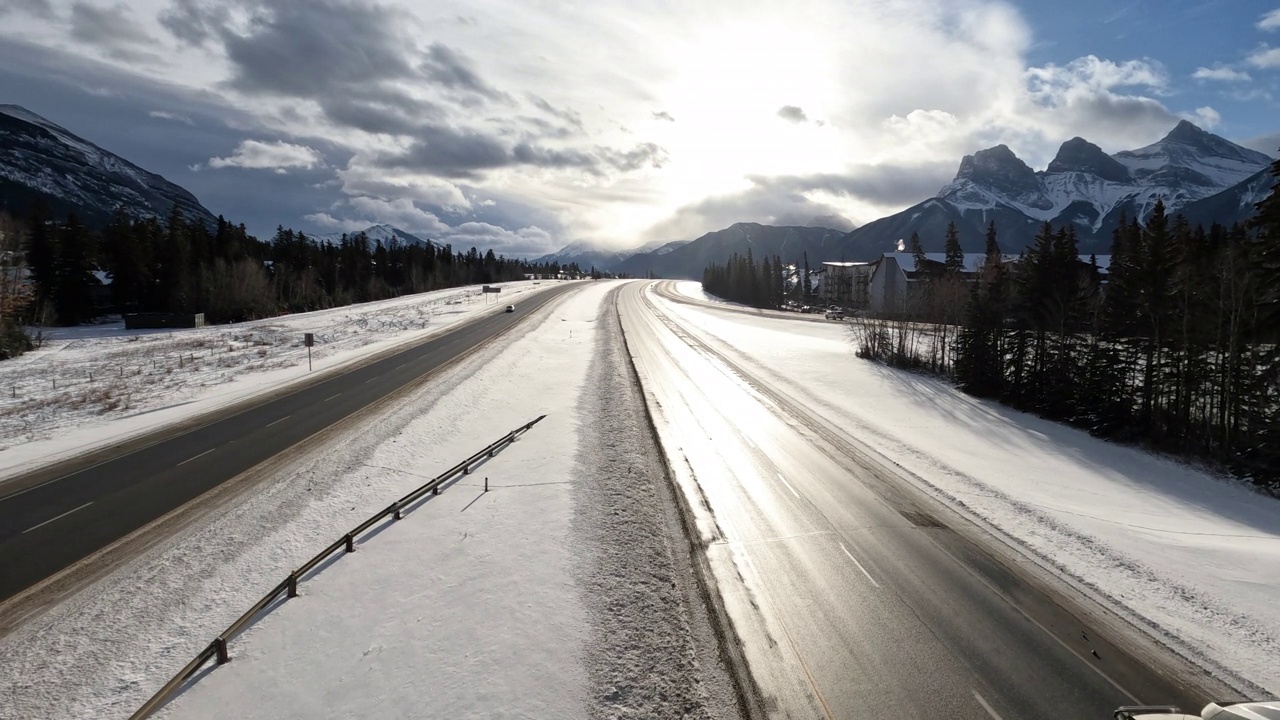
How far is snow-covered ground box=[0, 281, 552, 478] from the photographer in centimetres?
2412

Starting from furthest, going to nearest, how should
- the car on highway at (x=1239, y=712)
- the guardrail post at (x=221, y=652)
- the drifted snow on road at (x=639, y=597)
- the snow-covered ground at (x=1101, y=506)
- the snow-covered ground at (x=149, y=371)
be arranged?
the snow-covered ground at (x=149, y=371), the snow-covered ground at (x=1101, y=506), the guardrail post at (x=221, y=652), the drifted snow on road at (x=639, y=597), the car on highway at (x=1239, y=712)

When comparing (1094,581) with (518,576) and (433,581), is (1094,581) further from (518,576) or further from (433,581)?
(433,581)

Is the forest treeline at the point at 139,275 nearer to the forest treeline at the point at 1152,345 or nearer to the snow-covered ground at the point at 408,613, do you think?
the snow-covered ground at the point at 408,613

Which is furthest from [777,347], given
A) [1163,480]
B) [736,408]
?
[1163,480]

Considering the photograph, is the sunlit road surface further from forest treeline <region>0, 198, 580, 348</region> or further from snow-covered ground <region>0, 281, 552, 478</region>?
forest treeline <region>0, 198, 580, 348</region>

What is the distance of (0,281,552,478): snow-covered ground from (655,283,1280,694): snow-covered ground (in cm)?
3154

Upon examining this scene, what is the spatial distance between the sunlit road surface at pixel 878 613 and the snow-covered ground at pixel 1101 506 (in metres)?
2.02

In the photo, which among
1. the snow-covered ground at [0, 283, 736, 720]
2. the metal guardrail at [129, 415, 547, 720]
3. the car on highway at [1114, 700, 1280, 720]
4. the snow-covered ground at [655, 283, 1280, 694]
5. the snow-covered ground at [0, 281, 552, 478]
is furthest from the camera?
the snow-covered ground at [0, 281, 552, 478]

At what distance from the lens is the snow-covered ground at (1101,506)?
11.4 metres

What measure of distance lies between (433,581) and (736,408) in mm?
20059

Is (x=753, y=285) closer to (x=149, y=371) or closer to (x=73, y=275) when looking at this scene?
(x=149, y=371)

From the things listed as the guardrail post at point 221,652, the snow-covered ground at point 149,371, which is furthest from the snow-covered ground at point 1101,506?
the snow-covered ground at point 149,371

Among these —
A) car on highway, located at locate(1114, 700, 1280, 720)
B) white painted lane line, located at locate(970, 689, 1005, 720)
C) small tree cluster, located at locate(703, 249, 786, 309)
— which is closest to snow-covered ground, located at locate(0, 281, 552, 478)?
white painted lane line, located at locate(970, 689, 1005, 720)

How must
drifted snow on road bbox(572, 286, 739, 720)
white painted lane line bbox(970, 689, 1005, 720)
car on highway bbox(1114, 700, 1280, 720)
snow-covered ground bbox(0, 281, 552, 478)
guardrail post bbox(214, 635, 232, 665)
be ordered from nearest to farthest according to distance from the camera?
car on highway bbox(1114, 700, 1280, 720) < white painted lane line bbox(970, 689, 1005, 720) < drifted snow on road bbox(572, 286, 739, 720) < guardrail post bbox(214, 635, 232, 665) < snow-covered ground bbox(0, 281, 552, 478)
